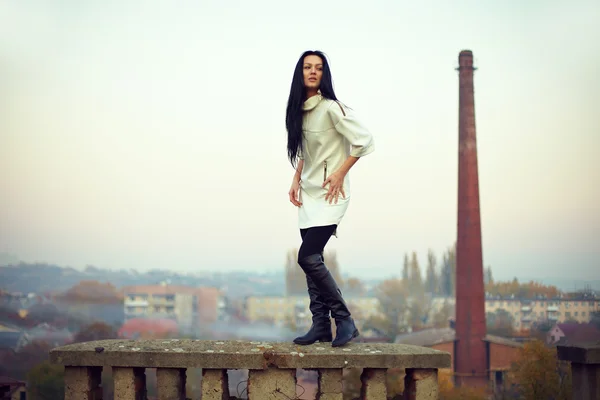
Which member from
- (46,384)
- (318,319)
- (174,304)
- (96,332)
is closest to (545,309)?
(96,332)

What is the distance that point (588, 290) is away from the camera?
40.9m

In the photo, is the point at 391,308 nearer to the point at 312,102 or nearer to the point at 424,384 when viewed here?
→ the point at 424,384

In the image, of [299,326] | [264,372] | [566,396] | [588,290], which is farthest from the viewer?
[299,326]

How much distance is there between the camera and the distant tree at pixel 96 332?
4662 cm

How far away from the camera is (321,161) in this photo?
22.4ft

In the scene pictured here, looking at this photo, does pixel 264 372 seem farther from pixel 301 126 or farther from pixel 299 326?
pixel 299 326

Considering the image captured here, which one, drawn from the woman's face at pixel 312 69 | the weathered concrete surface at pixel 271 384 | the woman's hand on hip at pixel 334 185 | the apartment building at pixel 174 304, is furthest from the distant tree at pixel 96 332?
the woman's face at pixel 312 69

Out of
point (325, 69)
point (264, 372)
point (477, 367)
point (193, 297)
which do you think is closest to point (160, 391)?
point (264, 372)

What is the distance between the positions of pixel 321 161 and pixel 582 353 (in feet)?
10.5

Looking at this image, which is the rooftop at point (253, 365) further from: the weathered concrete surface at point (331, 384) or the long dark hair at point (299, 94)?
the long dark hair at point (299, 94)

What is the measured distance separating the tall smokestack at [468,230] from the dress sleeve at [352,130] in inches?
1321

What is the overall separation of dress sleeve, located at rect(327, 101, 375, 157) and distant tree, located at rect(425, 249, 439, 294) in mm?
71883

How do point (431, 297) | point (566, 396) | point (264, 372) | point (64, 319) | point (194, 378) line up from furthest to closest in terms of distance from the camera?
point (431, 297) → point (64, 319) → point (194, 378) → point (566, 396) → point (264, 372)

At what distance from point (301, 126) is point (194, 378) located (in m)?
39.5
